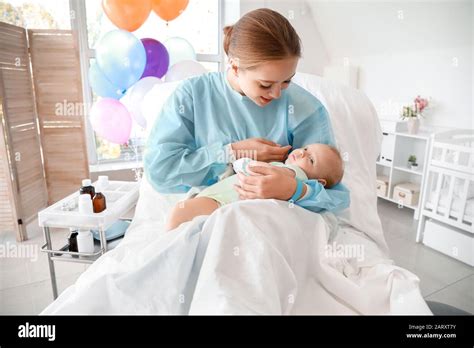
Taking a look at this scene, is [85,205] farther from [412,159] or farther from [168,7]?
[412,159]

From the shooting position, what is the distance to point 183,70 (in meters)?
2.63

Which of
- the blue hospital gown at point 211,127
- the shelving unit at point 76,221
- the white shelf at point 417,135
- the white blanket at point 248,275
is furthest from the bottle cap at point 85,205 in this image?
the white shelf at point 417,135

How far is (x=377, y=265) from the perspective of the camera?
1024 millimetres

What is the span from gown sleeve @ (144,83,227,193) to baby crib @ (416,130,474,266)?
1.90 m

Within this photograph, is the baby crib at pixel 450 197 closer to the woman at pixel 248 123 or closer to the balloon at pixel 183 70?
the woman at pixel 248 123

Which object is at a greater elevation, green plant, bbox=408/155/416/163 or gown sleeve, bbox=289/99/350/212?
gown sleeve, bbox=289/99/350/212

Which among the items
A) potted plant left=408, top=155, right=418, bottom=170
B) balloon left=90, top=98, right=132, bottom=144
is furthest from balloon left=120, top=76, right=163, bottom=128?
potted plant left=408, top=155, right=418, bottom=170

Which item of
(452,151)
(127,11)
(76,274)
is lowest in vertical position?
(76,274)

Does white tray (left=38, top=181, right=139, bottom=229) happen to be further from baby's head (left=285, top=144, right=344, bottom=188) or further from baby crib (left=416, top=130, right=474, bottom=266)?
baby crib (left=416, top=130, right=474, bottom=266)

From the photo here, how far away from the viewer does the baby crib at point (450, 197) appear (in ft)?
7.57

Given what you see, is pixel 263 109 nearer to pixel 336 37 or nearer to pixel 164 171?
pixel 164 171

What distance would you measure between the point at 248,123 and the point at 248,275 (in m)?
0.74

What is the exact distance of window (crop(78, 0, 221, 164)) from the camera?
3238 millimetres

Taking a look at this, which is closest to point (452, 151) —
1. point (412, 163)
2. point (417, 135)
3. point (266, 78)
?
point (417, 135)
